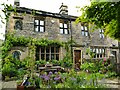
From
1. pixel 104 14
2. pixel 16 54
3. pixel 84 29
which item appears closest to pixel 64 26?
pixel 84 29

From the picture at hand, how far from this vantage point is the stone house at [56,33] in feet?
33.8

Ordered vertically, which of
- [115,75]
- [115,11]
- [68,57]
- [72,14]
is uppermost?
[72,14]

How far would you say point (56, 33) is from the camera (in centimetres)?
1146

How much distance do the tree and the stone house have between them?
459 cm

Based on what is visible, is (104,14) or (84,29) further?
(84,29)

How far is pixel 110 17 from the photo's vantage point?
5.05 metres

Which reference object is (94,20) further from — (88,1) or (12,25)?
(12,25)

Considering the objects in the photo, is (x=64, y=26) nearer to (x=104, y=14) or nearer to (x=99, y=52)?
(x=99, y=52)

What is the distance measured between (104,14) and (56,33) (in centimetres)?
660

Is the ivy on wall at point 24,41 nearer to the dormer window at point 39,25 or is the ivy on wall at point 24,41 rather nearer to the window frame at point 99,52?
the dormer window at point 39,25

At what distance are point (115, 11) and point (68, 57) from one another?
21.9 feet

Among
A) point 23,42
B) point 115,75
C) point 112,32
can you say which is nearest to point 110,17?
point 112,32

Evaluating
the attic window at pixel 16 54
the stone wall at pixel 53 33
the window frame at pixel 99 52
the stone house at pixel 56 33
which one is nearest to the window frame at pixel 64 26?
the stone house at pixel 56 33

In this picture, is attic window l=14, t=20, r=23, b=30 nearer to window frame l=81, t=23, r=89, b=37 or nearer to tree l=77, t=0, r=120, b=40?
window frame l=81, t=23, r=89, b=37
